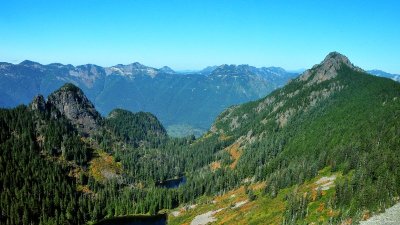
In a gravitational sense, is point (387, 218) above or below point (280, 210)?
above

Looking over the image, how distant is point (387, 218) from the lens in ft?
376

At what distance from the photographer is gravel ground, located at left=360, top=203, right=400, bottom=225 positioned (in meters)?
111

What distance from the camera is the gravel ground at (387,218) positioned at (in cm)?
11149

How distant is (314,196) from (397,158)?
38002mm

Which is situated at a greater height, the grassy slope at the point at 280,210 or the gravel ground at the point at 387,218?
the gravel ground at the point at 387,218

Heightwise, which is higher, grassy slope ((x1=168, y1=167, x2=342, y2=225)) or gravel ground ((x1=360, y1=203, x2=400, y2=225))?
gravel ground ((x1=360, y1=203, x2=400, y2=225))

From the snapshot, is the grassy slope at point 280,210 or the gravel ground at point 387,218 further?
the grassy slope at point 280,210

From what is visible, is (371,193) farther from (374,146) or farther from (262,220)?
(374,146)

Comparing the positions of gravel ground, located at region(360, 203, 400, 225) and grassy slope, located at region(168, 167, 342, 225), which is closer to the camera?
gravel ground, located at region(360, 203, 400, 225)

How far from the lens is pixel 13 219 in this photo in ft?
641

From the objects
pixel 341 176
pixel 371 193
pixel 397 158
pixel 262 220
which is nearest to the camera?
pixel 371 193

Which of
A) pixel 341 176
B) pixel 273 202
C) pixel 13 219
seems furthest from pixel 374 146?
pixel 13 219

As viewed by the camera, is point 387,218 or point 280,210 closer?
point 387,218

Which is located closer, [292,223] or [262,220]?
[292,223]
